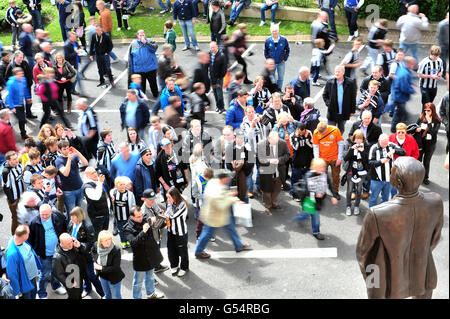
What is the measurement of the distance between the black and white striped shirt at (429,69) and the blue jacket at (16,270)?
7886mm

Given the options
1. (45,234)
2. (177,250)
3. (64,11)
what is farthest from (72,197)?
A: (64,11)

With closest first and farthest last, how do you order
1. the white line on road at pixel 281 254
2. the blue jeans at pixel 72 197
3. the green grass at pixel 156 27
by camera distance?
the white line on road at pixel 281 254 < the blue jeans at pixel 72 197 < the green grass at pixel 156 27

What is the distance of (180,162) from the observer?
10.4m

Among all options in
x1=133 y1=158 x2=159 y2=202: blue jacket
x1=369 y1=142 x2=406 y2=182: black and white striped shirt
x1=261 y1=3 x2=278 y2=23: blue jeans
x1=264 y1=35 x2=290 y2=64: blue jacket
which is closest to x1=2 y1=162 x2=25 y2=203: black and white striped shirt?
x1=133 y1=158 x2=159 y2=202: blue jacket

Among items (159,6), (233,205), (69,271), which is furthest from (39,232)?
(159,6)

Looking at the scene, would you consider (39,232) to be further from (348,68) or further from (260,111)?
(348,68)

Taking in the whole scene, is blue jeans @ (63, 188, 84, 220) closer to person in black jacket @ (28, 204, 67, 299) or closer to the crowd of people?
the crowd of people

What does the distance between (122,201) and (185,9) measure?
8.73 meters

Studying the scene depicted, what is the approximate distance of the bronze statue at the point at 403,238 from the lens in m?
4.91

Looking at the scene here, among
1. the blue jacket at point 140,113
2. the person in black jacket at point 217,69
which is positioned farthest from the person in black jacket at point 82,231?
the person in black jacket at point 217,69

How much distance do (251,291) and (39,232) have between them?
9.60 ft

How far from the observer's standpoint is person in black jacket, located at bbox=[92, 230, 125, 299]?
798 cm

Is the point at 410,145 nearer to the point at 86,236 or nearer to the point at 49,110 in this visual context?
the point at 86,236

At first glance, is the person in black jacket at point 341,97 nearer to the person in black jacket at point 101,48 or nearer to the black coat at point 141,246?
the black coat at point 141,246
